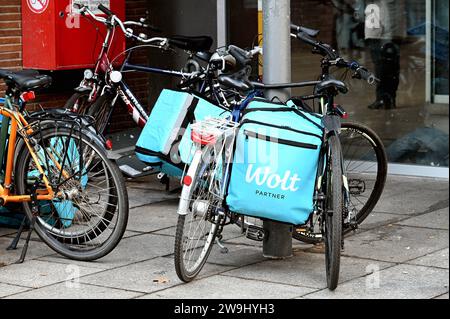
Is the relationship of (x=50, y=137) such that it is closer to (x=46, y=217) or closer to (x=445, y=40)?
(x=46, y=217)

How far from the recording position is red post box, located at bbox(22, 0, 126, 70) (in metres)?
8.84

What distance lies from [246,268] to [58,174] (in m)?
1.39

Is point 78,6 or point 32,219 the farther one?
point 78,6

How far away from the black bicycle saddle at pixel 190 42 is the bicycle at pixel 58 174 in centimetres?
176

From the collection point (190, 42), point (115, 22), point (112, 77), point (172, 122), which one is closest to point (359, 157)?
point (172, 122)

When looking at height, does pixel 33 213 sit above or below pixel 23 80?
below

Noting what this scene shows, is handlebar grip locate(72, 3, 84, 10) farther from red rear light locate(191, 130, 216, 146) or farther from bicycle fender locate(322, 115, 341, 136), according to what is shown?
bicycle fender locate(322, 115, 341, 136)

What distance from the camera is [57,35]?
887cm

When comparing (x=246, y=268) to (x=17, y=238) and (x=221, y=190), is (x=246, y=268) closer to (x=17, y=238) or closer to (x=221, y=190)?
(x=221, y=190)

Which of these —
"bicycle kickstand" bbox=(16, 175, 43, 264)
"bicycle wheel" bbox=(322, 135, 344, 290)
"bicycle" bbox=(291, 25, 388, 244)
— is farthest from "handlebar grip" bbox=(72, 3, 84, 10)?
"bicycle wheel" bbox=(322, 135, 344, 290)

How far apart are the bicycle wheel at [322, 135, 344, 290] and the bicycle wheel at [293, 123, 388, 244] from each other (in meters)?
1.03

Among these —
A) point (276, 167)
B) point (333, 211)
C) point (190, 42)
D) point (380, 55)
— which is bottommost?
point (333, 211)

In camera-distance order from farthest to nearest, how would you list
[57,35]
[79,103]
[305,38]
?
[57,35]
[79,103]
[305,38]

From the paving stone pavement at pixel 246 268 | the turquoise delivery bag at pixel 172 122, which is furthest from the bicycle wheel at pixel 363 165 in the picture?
the turquoise delivery bag at pixel 172 122
